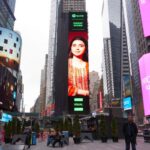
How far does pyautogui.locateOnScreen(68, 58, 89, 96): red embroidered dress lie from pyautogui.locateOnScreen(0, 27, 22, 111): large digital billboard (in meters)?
18.9

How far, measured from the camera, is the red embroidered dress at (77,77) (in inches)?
3398

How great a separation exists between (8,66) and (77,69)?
78.3 feet

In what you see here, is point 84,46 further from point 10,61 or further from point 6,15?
point 6,15

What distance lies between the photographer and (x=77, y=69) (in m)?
88.2

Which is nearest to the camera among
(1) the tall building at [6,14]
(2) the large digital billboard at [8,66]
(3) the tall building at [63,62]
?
(2) the large digital billboard at [8,66]

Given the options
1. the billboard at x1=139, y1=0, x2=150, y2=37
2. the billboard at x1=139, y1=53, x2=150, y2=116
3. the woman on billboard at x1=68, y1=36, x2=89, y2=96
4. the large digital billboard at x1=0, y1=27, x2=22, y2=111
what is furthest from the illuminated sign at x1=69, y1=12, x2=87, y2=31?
the billboard at x1=139, y1=53, x2=150, y2=116

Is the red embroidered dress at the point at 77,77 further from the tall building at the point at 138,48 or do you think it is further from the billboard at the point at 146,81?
the billboard at the point at 146,81

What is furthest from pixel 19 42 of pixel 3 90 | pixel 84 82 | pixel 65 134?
pixel 65 134

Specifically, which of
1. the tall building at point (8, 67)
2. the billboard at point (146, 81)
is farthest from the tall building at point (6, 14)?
the billboard at point (146, 81)

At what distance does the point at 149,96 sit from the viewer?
209 feet

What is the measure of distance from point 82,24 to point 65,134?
7429 cm

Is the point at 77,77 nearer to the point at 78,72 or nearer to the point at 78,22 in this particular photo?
the point at 78,72

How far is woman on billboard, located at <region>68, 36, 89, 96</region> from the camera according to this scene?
8656 cm

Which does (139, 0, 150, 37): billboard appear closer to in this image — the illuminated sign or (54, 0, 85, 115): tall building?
the illuminated sign
